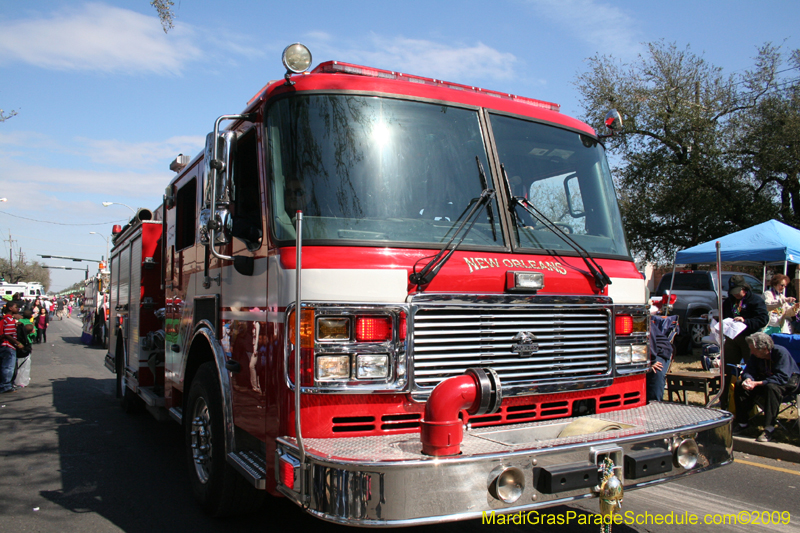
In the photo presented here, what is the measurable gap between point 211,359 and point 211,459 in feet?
2.51

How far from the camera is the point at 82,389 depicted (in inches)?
426

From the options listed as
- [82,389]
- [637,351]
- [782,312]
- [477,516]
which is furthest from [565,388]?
[82,389]

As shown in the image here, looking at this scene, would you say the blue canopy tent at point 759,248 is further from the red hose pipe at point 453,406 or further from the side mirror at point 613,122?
the red hose pipe at point 453,406

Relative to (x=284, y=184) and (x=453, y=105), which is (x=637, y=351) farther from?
(x=284, y=184)

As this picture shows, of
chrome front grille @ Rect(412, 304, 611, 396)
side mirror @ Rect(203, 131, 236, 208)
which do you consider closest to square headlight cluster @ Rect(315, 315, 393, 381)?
chrome front grille @ Rect(412, 304, 611, 396)

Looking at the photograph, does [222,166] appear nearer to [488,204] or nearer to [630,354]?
[488,204]

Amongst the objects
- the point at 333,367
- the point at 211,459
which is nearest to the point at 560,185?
the point at 333,367

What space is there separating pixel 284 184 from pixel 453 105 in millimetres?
1212

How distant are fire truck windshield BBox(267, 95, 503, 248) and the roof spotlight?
0.17 meters

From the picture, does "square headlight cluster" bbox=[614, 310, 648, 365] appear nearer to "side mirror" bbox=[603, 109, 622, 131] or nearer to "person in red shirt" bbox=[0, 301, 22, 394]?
"side mirror" bbox=[603, 109, 622, 131]

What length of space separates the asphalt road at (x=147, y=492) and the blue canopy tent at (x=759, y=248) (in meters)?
6.23

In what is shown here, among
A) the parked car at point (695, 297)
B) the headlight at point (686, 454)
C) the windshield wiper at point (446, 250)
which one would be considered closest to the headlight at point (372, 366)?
the windshield wiper at point (446, 250)

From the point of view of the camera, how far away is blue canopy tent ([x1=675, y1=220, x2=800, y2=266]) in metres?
11.1

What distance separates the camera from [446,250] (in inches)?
133
